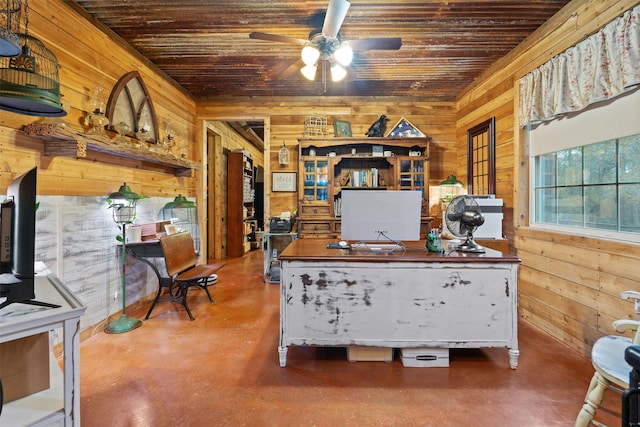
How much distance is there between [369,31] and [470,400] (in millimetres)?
3152

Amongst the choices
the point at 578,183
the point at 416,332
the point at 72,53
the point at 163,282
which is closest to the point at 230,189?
the point at 163,282

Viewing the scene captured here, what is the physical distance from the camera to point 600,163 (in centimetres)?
237

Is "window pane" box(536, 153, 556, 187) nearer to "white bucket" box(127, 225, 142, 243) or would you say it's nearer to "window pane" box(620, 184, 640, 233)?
"window pane" box(620, 184, 640, 233)

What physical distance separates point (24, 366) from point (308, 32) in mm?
3158

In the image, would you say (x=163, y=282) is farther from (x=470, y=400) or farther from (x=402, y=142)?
(x=402, y=142)

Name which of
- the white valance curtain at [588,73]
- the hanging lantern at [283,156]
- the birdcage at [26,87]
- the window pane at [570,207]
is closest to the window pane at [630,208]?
the window pane at [570,207]

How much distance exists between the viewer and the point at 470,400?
184cm

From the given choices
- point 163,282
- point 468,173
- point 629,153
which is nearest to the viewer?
point 629,153

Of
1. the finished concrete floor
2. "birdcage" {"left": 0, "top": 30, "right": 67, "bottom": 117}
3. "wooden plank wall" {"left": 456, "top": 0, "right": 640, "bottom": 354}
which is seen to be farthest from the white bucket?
"wooden plank wall" {"left": 456, "top": 0, "right": 640, "bottom": 354}

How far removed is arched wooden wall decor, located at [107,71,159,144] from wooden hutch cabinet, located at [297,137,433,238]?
6.49ft

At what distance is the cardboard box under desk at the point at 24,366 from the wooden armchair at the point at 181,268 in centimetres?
183

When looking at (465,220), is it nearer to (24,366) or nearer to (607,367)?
(607,367)

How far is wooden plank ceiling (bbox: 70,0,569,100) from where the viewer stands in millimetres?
2676

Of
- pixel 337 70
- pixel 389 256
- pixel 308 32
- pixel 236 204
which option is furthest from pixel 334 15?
pixel 236 204
